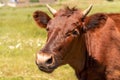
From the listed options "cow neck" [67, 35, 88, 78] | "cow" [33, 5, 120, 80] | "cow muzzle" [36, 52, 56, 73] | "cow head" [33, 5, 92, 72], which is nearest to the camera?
"cow muzzle" [36, 52, 56, 73]

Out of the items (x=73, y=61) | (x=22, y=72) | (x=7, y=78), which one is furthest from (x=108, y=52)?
(x=22, y=72)

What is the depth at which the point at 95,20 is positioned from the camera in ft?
33.0

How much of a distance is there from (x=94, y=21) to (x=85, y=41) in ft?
2.32

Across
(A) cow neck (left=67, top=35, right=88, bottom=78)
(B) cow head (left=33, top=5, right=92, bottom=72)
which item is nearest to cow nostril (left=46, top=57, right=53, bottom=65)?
(B) cow head (left=33, top=5, right=92, bottom=72)

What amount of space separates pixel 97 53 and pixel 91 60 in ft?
0.74

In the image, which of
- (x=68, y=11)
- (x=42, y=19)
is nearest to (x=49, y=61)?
(x=68, y=11)

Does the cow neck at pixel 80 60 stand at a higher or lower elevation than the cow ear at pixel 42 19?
lower

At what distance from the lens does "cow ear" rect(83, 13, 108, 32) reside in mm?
10031

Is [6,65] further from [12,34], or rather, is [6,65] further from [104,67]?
[12,34]

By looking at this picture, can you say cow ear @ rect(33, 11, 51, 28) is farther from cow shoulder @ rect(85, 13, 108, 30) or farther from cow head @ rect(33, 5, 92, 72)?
cow shoulder @ rect(85, 13, 108, 30)

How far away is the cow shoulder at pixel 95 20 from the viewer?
32.9ft

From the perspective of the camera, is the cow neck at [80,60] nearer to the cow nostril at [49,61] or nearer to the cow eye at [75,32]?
the cow eye at [75,32]

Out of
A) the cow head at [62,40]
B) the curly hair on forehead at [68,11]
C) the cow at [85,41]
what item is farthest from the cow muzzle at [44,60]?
the curly hair on forehead at [68,11]

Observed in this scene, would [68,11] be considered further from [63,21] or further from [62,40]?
[62,40]
